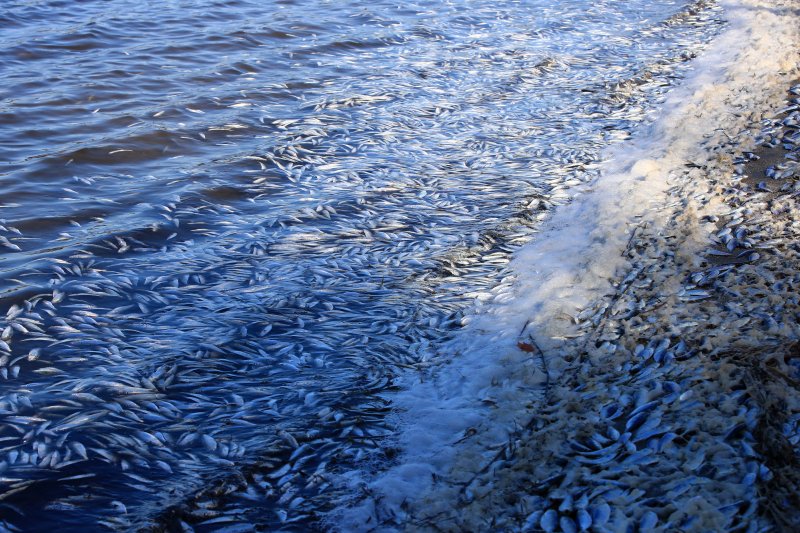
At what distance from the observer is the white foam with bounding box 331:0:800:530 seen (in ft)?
15.0

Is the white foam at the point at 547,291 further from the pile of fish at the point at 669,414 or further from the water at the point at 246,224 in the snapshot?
the water at the point at 246,224

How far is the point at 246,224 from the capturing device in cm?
803

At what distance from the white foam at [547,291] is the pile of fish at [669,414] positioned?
6.5 inches

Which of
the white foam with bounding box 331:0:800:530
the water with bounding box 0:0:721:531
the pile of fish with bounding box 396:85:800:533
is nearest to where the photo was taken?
the pile of fish with bounding box 396:85:800:533

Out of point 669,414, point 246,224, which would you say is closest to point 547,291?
point 669,414

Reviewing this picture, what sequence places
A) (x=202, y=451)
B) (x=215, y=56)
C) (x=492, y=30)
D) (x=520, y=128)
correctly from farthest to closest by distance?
(x=492, y=30), (x=215, y=56), (x=520, y=128), (x=202, y=451)

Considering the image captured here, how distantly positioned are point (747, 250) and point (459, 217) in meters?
3.10

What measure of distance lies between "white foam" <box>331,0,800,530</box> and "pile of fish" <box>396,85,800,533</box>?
164 mm

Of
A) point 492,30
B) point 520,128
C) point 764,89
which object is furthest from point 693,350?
point 492,30

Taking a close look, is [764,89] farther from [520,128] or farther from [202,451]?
[202,451]

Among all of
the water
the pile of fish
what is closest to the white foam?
the pile of fish

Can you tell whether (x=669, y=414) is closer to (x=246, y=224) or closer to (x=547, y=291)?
(x=547, y=291)

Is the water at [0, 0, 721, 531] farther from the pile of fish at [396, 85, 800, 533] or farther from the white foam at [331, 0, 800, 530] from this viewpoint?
the pile of fish at [396, 85, 800, 533]

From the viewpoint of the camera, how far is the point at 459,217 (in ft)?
27.0
